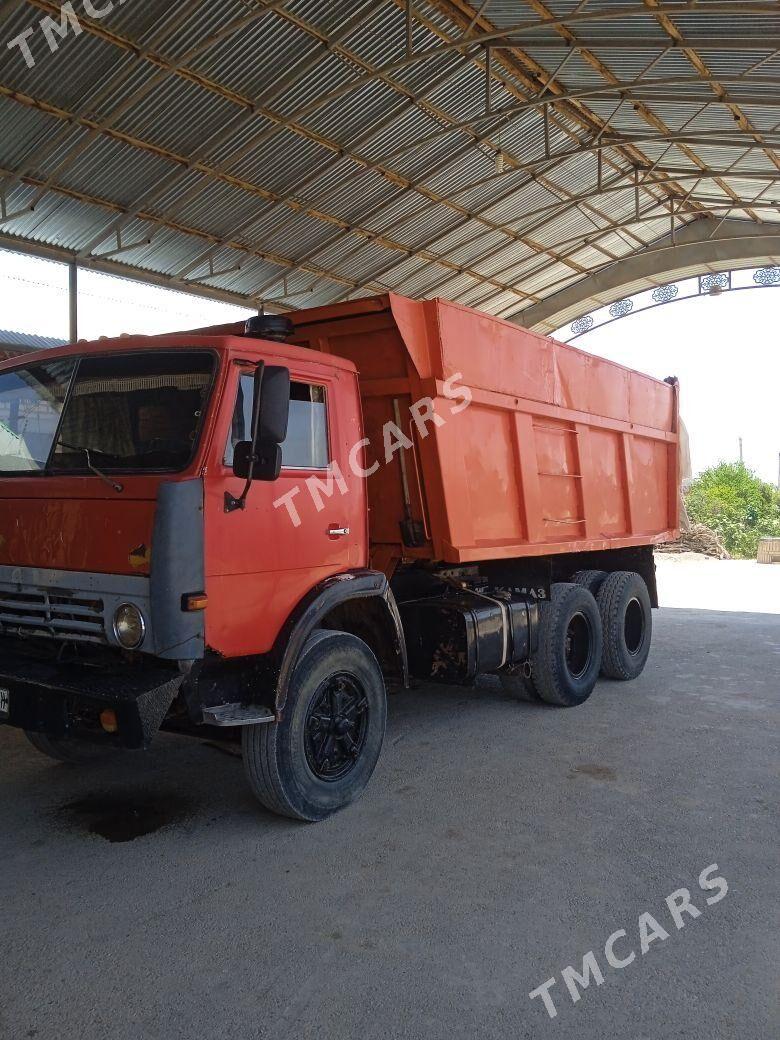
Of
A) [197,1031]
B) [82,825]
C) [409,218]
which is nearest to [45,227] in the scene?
[409,218]

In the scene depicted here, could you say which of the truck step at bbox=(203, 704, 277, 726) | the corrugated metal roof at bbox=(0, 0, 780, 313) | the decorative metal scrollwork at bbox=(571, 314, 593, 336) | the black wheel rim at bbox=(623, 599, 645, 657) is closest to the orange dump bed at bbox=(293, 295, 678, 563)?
the black wheel rim at bbox=(623, 599, 645, 657)

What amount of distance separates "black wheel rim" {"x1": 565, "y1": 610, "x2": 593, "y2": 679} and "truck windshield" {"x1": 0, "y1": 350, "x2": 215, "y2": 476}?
14.1 feet

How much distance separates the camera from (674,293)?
22422 millimetres

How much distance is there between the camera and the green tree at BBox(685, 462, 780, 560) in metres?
26.6

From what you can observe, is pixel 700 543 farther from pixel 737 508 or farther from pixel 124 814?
pixel 124 814

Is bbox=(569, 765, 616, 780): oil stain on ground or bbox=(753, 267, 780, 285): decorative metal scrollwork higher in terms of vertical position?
bbox=(753, 267, 780, 285): decorative metal scrollwork

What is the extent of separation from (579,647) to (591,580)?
661 millimetres

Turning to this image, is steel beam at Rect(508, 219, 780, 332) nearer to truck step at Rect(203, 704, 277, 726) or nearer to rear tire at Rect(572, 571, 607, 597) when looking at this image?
rear tire at Rect(572, 571, 607, 597)

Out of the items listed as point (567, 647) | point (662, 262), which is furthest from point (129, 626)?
point (662, 262)

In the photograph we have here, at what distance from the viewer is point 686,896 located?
139 inches

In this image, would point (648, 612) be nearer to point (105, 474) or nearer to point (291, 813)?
point (291, 813)

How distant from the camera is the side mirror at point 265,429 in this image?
371 centimetres

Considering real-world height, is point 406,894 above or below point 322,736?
below

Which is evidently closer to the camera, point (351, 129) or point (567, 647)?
point (567, 647)
